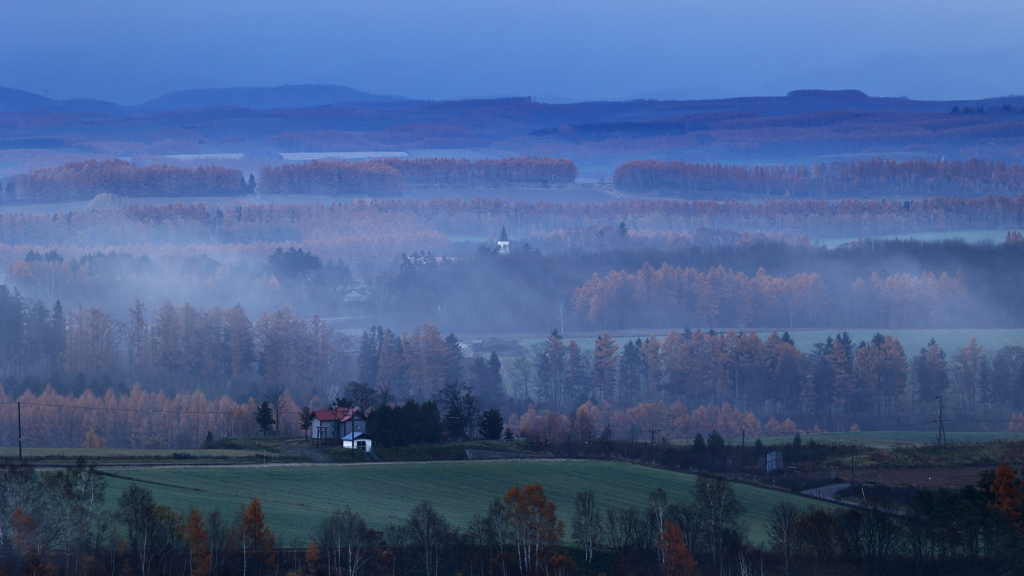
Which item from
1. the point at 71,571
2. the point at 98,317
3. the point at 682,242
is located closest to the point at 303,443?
the point at 71,571

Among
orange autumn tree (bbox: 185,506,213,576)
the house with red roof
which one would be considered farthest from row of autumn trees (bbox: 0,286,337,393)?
orange autumn tree (bbox: 185,506,213,576)

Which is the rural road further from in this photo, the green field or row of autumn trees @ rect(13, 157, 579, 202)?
row of autumn trees @ rect(13, 157, 579, 202)

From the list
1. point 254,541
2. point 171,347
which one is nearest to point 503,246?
point 171,347

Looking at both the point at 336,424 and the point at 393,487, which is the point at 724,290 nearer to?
the point at 336,424

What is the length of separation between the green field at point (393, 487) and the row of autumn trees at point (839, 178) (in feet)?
448

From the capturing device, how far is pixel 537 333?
101688 mm

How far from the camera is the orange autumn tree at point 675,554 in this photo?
3395cm

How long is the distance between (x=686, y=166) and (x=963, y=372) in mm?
114188

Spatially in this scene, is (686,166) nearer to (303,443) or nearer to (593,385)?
(593,385)

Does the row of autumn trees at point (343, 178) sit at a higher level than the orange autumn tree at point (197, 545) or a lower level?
higher

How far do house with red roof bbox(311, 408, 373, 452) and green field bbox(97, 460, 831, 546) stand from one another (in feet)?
17.0

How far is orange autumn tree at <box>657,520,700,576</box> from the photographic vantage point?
33947mm

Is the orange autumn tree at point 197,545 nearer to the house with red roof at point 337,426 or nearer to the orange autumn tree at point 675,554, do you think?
the orange autumn tree at point 675,554

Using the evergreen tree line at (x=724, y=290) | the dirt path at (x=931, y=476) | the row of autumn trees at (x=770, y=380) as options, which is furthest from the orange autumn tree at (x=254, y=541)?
the evergreen tree line at (x=724, y=290)
